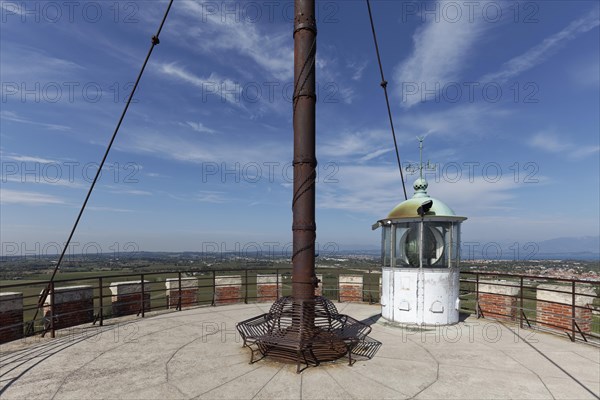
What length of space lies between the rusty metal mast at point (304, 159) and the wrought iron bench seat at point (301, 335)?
0.28m

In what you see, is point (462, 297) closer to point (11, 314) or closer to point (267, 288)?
point (267, 288)

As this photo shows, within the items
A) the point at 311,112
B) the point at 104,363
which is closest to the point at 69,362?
the point at 104,363

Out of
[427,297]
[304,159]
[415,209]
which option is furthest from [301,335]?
[415,209]

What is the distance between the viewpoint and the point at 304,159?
6074 mm

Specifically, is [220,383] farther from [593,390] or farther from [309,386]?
[593,390]

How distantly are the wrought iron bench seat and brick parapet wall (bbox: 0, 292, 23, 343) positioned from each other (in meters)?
5.02

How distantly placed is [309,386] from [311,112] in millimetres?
4667

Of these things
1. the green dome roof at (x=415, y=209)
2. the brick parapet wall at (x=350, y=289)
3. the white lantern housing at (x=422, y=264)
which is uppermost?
the green dome roof at (x=415, y=209)

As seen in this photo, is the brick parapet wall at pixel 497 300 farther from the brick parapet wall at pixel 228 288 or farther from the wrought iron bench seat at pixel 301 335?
the brick parapet wall at pixel 228 288

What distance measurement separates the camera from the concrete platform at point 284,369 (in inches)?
175

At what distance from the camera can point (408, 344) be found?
6598 millimetres

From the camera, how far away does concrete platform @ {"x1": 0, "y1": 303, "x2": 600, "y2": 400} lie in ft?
14.6

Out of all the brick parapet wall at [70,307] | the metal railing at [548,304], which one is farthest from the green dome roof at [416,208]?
the brick parapet wall at [70,307]

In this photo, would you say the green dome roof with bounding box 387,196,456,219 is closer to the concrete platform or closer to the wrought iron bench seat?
the concrete platform
